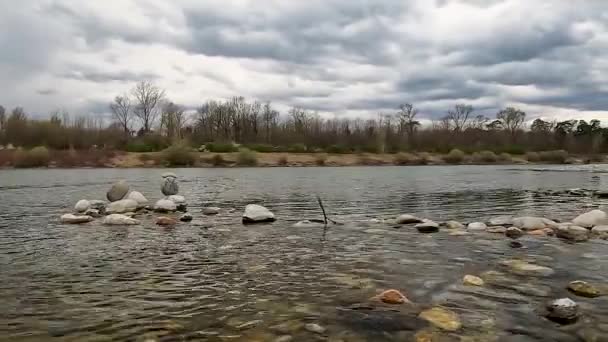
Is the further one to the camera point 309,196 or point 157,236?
point 309,196

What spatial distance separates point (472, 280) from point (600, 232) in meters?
6.55

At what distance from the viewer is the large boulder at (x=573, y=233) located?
11758mm

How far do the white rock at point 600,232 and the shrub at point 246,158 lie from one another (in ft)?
181

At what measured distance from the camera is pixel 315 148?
8406 cm

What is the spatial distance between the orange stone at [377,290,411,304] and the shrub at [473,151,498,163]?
7665 centimetres

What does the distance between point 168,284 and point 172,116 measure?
96765mm

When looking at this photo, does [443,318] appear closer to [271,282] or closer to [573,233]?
[271,282]

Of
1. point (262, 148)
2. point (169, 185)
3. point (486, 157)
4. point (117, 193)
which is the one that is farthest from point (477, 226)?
point (486, 157)

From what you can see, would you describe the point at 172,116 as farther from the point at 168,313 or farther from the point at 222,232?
the point at 168,313

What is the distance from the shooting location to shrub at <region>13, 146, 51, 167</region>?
194 feet

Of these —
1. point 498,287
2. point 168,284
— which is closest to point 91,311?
point 168,284

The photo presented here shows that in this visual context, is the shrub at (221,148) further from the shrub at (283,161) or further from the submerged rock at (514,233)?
the submerged rock at (514,233)

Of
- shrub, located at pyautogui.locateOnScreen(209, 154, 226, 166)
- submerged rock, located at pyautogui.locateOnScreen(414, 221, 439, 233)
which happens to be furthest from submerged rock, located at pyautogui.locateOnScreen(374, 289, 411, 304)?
shrub, located at pyautogui.locateOnScreen(209, 154, 226, 166)

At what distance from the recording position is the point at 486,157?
260 ft
